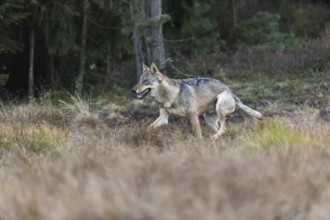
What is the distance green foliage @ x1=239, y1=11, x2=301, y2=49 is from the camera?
2283 centimetres

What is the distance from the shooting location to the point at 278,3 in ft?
94.6

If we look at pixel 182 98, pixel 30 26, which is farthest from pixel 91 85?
pixel 182 98

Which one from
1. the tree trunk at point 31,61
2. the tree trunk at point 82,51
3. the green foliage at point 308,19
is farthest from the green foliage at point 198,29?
the tree trunk at point 31,61

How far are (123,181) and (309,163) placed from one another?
1823mm

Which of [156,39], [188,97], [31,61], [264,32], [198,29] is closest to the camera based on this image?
[188,97]

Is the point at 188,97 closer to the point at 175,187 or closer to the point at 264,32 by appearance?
the point at 175,187

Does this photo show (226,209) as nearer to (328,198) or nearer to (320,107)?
(328,198)

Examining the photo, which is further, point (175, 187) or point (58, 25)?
point (58, 25)

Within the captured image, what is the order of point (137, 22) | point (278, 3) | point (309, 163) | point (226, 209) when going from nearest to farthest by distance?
point (226, 209), point (309, 163), point (137, 22), point (278, 3)

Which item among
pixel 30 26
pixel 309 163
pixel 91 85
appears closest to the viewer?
pixel 309 163

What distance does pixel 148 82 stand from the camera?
11.5 meters

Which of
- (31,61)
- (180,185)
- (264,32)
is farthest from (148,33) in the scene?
(180,185)

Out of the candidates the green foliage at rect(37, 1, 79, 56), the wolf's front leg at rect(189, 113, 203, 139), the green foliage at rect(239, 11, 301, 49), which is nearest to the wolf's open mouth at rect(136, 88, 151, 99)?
the wolf's front leg at rect(189, 113, 203, 139)

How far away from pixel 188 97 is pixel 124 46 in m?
10.0
